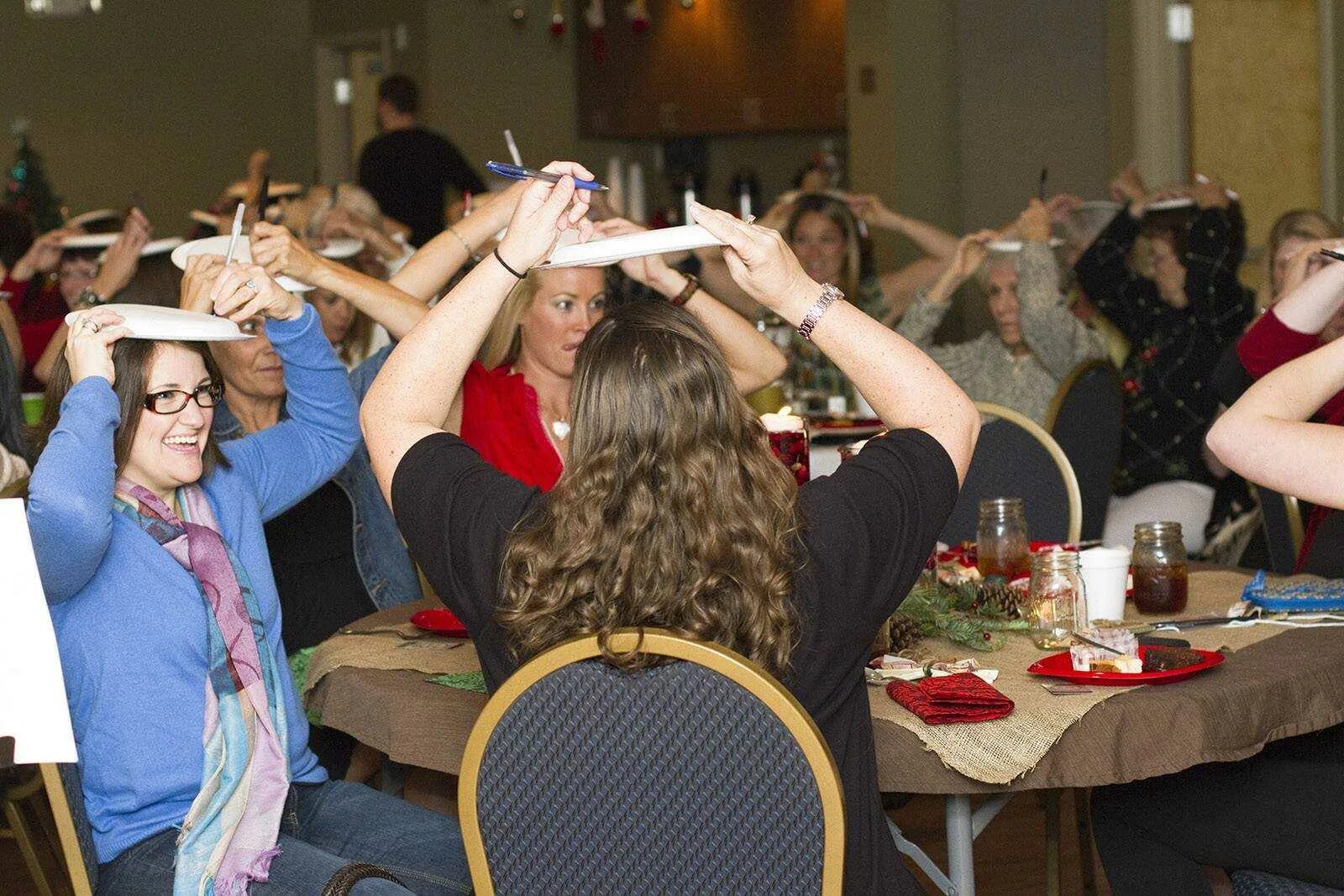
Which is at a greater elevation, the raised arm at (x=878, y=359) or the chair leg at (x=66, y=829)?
the raised arm at (x=878, y=359)

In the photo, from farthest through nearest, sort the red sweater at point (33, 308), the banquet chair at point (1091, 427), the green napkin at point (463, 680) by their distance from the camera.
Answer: the red sweater at point (33, 308) < the banquet chair at point (1091, 427) < the green napkin at point (463, 680)

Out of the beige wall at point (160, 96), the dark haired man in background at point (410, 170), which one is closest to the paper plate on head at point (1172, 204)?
the dark haired man in background at point (410, 170)

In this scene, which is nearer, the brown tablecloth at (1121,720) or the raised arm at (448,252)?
the brown tablecloth at (1121,720)

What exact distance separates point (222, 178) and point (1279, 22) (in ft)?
21.3

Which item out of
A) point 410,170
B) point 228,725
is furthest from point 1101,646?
point 410,170

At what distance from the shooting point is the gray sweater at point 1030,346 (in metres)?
4.01

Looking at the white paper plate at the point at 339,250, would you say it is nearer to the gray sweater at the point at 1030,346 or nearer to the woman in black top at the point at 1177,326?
the gray sweater at the point at 1030,346

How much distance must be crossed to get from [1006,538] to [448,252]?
1091 mm

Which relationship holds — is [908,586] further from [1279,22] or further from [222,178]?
[222,178]

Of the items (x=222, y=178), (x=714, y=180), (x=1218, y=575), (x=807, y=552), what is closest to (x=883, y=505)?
(x=807, y=552)

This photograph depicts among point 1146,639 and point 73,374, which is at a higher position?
point 73,374

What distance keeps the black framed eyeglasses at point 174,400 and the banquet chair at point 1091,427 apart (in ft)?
7.28

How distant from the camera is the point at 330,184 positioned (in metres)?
10.0

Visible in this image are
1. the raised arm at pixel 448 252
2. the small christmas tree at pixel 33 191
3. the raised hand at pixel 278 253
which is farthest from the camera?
the small christmas tree at pixel 33 191
